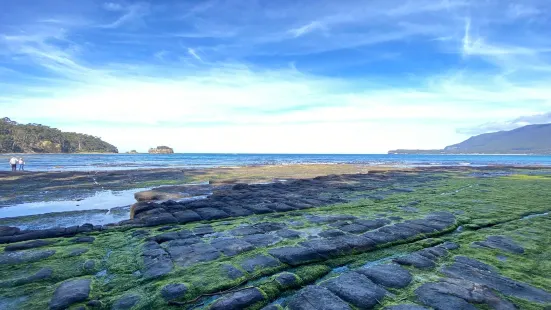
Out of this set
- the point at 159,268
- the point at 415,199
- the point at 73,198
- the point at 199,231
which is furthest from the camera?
the point at 73,198

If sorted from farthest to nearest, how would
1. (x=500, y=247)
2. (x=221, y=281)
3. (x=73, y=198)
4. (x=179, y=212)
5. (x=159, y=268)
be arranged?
(x=73, y=198) < (x=179, y=212) < (x=500, y=247) < (x=159, y=268) < (x=221, y=281)

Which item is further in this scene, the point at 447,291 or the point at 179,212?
the point at 179,212

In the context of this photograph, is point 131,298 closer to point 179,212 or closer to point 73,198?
point 179,212

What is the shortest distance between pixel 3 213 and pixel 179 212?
8.66 m

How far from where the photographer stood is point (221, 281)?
5070 millimetres

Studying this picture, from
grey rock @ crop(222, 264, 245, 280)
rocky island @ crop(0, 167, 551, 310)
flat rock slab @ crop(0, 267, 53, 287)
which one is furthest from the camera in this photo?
grey rock @ crop(222, 264, 245, 280)

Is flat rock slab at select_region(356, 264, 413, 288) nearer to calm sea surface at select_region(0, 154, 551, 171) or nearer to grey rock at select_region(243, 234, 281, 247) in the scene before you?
grey rock at select_region(243, 234, 281, 247)

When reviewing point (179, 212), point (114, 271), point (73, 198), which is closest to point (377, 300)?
point (114, 271)

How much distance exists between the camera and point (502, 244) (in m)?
6.89

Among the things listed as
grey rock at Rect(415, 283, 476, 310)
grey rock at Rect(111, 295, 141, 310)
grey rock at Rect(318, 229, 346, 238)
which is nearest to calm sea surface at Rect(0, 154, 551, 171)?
grey rock at Rect(318, 229, 346, 238)

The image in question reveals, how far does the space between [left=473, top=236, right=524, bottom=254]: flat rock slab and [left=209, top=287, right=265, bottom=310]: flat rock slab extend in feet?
18.4

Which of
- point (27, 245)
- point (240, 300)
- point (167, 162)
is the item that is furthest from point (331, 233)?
point (167, 162)

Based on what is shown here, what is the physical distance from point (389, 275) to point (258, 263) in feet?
8.11

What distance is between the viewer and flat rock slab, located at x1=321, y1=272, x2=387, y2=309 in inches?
169
